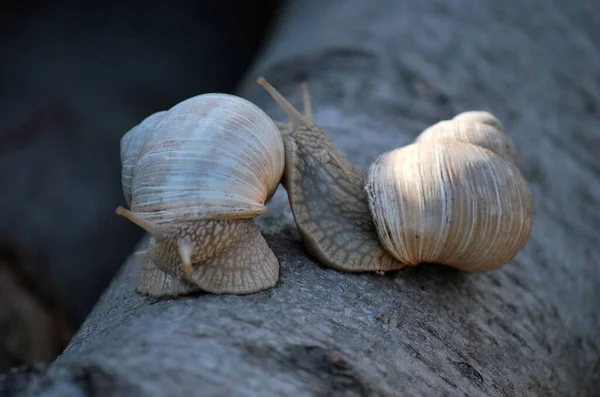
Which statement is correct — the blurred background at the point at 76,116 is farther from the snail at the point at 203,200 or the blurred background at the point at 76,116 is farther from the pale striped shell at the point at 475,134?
the pale striped shell at the point at 475,134

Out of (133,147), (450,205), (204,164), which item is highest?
(450,205)

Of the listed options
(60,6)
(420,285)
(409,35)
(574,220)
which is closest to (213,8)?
(60,6)

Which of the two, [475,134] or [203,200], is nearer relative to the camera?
[203,200]

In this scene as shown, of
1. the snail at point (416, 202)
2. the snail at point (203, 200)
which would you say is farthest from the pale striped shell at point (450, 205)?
the snail at point (203, 200)

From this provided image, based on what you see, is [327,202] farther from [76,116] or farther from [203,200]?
[76,116]

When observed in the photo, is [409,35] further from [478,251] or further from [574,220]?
[478,251]

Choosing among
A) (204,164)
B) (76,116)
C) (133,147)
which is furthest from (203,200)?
(76,116)

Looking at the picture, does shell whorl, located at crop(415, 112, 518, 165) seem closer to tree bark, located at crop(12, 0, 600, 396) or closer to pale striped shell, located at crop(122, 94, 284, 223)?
tree bark, located at crop(12, 0, 600, 396)
